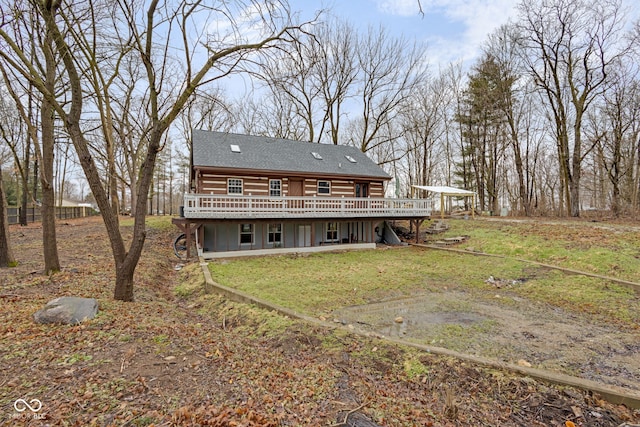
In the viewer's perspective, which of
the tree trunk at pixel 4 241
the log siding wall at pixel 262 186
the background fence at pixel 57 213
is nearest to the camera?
the tree trunk at pixel 4 241

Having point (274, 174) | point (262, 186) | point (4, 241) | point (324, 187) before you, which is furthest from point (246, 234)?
point (4, 241)

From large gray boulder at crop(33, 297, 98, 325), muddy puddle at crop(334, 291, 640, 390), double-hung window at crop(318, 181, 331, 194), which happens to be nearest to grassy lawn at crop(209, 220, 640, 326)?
muddy puddle at crop(334, 291, 640, 390)

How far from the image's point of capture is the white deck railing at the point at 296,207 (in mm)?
12000

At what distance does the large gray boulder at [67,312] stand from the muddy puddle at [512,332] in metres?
4.17

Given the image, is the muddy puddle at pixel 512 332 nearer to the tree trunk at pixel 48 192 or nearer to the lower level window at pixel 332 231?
the tree trunk at pixel 48 192

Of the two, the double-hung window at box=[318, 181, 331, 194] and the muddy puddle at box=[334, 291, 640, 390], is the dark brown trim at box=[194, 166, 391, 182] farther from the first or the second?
the muddy puddle at box=[334, 291, 640, 390]

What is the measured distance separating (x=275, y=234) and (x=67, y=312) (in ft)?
34.0

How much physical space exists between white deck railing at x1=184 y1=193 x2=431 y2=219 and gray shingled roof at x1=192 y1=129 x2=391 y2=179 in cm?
229

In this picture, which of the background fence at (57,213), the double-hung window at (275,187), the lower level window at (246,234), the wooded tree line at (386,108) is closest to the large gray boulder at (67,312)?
the wooded tree line at (386,108)

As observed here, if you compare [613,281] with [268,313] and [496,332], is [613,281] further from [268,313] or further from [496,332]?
[268,313]

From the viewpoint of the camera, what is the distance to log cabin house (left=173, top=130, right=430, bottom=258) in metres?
12.7

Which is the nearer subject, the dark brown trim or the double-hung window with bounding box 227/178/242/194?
the dark brown trim

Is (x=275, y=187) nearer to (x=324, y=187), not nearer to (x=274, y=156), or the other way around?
(x=274, y=156)

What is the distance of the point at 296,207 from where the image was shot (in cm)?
1397
